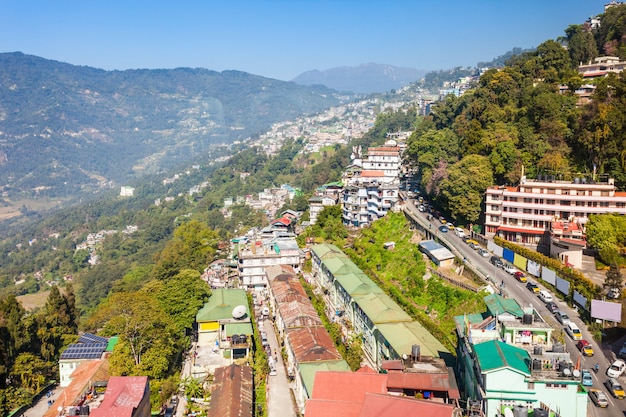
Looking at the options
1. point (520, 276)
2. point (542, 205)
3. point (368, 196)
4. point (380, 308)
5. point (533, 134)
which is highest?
point (533, 134)

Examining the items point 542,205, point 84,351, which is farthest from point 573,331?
point 84,351

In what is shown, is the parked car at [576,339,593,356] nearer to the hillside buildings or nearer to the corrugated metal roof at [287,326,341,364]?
the hillside buildings

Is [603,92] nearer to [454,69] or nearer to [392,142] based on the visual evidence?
[392,142]

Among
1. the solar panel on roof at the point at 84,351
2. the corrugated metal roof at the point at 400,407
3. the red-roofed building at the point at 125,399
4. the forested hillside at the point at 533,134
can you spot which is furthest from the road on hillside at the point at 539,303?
the solar panel on roof at the point at 84,351

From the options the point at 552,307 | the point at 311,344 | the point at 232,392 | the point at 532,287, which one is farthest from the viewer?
the point at 532,287

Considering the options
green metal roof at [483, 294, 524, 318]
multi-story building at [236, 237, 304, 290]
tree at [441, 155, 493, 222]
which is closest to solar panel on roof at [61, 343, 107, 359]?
multi-story building at [236, 237, 304, 290]

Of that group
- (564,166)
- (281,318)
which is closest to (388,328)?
(281,318)

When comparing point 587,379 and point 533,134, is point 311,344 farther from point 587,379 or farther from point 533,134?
point 533,134
